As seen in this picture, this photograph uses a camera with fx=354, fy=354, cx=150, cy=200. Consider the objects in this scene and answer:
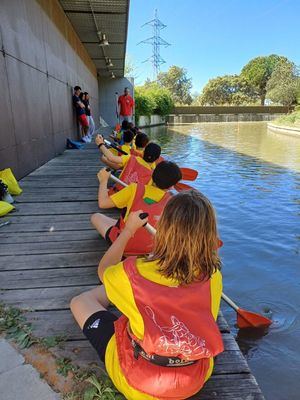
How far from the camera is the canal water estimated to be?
285 centimetres

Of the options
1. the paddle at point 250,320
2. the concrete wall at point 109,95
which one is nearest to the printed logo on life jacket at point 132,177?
the paddle at point 250,320

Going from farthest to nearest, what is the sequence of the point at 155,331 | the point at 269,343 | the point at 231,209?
1. the point at 231,209
2. the point at 269,343
3. the point at 155,331

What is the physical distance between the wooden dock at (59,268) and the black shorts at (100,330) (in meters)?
0.11

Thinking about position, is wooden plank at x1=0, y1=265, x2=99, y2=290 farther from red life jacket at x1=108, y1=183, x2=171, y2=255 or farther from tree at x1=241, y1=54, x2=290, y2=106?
tree at x1=241, y1=54, x2=290, y2=106

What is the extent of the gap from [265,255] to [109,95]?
2108 centimetres

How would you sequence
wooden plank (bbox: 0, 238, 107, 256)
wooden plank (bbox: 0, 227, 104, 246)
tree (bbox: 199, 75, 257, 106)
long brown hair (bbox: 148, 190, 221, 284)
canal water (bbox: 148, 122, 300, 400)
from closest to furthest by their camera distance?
long brown hair (bbox: 148, 190, 221, 284) < canal water (bbox: 148, 122, 300, 400) < wooden plank (bbox: 0, 238, 107, 256) < wooden plank (bbox: 0, 227, 104, 246) < tree (bbox: 199, 75, 257, 106)

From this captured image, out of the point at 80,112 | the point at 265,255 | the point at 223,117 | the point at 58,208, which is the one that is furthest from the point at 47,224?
the point at 223,117

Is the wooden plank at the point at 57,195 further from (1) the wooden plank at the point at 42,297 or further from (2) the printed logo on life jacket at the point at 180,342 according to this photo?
→ (2) the printed logo on life jacket at the point at 180,342

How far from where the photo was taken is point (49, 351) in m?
1.78

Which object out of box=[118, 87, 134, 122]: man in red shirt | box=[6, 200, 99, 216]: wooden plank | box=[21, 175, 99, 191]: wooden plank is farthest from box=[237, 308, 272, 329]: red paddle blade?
box=[118, 87, 134, 122]: man in red shirt

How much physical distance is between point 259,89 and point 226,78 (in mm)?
9149

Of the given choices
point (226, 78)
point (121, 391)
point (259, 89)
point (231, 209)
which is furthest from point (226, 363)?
point (259, 89)

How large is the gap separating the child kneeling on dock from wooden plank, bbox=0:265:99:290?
1043mm

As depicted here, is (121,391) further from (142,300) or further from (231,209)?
(231,209)
